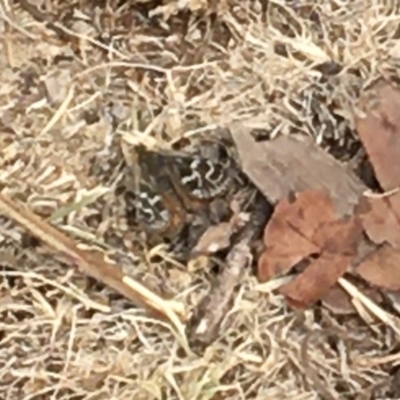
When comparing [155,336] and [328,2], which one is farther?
[328,2]

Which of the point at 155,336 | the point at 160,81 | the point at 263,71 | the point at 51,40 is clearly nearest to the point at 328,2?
the point at 263,71

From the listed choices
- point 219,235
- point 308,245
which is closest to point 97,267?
point 219,235

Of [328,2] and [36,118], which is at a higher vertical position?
[328,2]

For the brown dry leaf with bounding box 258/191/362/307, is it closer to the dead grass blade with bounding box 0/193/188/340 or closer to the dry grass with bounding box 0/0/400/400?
the dry grass with bounding box 0/0/400/400

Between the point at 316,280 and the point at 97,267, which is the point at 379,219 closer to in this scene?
the point at 316,280

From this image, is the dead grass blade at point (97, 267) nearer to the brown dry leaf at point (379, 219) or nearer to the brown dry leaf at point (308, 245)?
the brown dry leaf at point (308, 245)

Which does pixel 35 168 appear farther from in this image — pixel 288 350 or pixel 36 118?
pixel 288 350

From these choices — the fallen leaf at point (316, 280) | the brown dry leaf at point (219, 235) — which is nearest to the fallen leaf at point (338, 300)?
the fallen leaf at point (316, 280)

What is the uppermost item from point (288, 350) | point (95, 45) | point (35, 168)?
point (95, 45)
